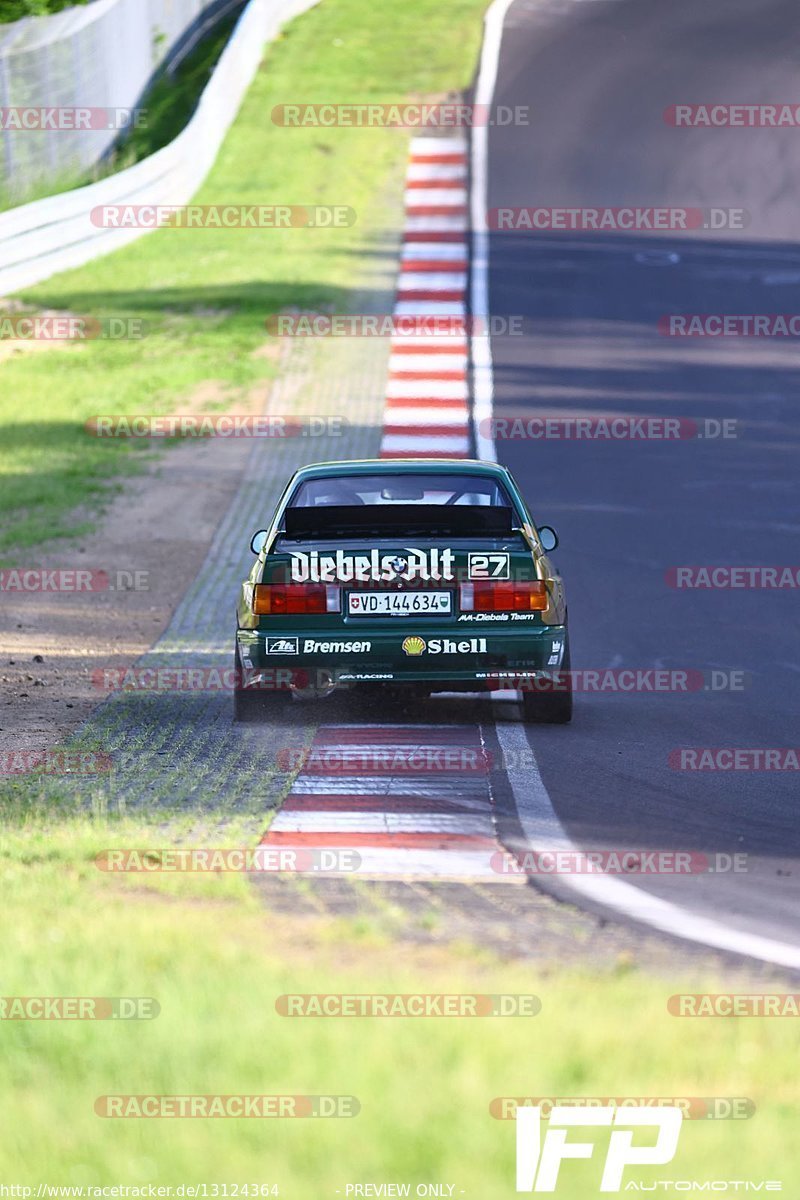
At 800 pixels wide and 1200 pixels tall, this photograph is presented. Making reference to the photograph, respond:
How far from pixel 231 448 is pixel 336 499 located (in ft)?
33.7

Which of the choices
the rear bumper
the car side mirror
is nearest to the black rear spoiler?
the rear bumper

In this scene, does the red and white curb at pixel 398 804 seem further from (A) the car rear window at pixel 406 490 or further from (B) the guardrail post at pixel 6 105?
(B) the guardrail post at pixel 6 105

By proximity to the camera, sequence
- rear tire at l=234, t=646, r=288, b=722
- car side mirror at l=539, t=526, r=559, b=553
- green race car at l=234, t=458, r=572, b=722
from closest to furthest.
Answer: green race car at l=234, t=458, r=572, b=722 < rear tire at l=234, t=646, r=288, b=722 < car side mirror at l=539, t=526, r=559, b=553

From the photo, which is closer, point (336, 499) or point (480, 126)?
point (336, 499)

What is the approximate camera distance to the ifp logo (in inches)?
152

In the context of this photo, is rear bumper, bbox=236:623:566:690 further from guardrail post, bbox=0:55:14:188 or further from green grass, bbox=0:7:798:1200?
guardrail post, bbox=0:55:14:188

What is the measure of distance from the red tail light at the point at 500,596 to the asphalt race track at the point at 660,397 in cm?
73

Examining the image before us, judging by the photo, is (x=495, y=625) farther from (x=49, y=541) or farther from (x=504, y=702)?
(x=49, y=541)

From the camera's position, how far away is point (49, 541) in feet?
53.8

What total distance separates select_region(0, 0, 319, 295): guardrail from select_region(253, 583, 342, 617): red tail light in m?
16.0

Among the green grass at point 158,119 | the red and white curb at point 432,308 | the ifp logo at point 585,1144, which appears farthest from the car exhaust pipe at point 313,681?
the green grass at point 158,119

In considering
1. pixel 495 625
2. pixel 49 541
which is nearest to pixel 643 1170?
pixel 495 625

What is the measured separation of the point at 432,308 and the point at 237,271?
4802mm

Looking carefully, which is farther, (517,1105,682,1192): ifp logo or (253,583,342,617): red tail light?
(253,583,342,617): red tail light
